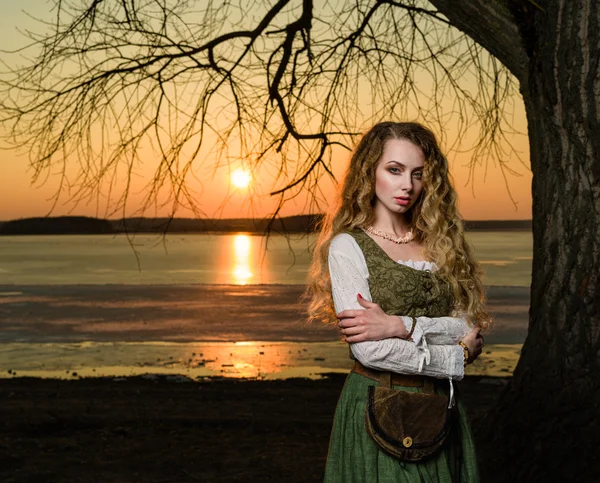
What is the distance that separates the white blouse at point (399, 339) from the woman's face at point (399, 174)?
0.20 meters

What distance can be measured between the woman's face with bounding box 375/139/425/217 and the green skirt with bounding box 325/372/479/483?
634mm

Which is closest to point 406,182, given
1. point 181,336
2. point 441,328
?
point 441,328

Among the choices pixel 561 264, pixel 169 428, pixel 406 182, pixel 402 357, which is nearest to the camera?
pixel 402 357

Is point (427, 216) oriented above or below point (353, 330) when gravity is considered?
above

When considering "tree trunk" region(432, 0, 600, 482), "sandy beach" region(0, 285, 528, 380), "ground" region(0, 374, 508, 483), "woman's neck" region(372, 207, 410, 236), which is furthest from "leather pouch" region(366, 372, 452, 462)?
"sandy beach" region(0, 285, 528, 380)

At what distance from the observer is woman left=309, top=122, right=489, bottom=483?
301 centimetres

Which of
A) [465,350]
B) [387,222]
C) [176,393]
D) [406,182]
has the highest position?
[406,182]

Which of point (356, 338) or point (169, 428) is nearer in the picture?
point (356, 338)

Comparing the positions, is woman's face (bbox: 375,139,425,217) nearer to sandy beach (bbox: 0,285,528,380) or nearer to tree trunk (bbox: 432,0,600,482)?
tree trunk (bbox: 432,0,600,482)

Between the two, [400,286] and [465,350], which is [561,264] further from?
[400,286]

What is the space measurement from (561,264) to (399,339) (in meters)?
2.44

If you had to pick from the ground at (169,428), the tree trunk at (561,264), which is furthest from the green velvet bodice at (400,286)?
the ground at (169,428)

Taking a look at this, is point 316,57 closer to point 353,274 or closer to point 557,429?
point 557,429

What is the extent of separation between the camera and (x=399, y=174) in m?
3.23
